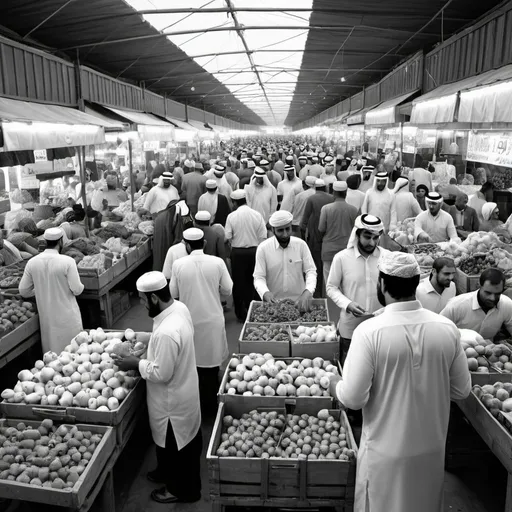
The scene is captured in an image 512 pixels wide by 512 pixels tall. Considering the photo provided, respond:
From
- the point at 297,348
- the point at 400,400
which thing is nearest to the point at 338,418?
the point at 297,348

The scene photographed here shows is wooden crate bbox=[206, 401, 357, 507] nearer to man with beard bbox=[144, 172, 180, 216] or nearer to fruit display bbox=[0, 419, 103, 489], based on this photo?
fruit display bbox=[0, 419, 103, 489]

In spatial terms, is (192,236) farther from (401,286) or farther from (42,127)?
(42,127)

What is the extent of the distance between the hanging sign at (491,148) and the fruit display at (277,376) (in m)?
3.78

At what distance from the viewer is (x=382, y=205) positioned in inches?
344

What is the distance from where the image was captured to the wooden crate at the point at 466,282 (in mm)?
6031

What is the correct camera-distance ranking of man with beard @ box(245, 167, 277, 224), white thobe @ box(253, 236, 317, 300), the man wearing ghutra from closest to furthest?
1. white thobe @ box(253, 236, 317, 300)
2. the man wearing ghutra
3. man with beard @ box(245, 167, 277, 224)

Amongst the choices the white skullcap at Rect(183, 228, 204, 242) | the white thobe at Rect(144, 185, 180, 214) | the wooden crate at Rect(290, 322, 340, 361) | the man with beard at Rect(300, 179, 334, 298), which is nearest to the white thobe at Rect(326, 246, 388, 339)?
the wooden crate at Rect(290, 322, 340, 361)

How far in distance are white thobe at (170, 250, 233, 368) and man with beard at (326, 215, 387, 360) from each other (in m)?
1.05

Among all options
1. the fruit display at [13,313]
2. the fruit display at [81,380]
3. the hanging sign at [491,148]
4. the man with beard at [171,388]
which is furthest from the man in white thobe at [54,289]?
the hanging sign at [491,148]

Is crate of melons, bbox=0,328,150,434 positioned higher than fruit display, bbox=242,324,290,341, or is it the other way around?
fruit display, bbox=242,324,290,341

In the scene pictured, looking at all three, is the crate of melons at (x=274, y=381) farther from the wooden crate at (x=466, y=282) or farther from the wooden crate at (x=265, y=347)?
the wooden crate at (x=466, y=282)

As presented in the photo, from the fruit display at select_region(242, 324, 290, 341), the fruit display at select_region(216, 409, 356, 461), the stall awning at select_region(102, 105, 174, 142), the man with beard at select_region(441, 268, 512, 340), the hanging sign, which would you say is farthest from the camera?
the stall awning at select_region(102, 105, 174, 142)

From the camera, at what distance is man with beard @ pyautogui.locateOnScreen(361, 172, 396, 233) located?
8.66 metres

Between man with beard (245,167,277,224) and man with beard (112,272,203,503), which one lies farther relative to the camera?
man with beard (245,167,277,224)
